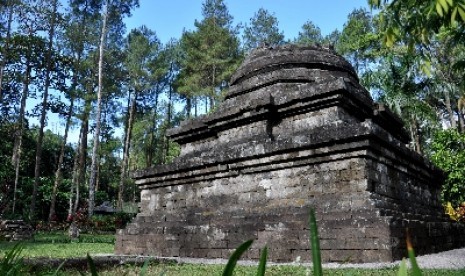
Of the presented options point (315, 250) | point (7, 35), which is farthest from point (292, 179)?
point (7, 35)

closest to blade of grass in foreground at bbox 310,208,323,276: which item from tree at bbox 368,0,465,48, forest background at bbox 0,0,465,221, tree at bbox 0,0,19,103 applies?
tree at bbox 368,0,465,48

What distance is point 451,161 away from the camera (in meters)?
15.6

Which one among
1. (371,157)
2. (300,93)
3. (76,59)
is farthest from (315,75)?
(76,59)

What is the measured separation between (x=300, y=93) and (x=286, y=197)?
213 centimetres

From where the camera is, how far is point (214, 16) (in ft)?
95.8

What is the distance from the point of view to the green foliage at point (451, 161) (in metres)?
15.5

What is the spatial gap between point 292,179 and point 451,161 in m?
A: 11.7

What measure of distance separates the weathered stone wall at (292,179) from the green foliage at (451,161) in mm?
7586

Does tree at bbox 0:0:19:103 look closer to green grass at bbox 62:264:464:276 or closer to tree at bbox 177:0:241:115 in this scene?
tree at bbox 177:0:241:115

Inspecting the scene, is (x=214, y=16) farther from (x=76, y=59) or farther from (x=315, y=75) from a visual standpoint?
(x=315, y=75)

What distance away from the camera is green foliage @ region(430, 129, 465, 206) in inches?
609

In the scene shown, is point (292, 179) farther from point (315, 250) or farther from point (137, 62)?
point (137, 62)

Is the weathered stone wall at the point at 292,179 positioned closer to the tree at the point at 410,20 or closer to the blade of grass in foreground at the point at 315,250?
the tree at the point at 410,20

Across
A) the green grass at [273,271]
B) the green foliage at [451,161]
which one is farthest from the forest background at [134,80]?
the green grass at [273,271]
